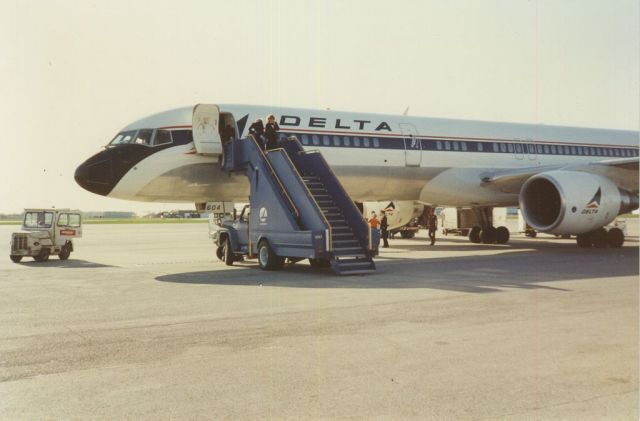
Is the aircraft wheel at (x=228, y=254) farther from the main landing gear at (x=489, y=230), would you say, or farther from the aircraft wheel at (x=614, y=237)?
the aircraft wheel at (x=614, y=237)

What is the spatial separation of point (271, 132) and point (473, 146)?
816 centimetres

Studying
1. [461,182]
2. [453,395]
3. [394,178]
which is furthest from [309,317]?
[461,182]

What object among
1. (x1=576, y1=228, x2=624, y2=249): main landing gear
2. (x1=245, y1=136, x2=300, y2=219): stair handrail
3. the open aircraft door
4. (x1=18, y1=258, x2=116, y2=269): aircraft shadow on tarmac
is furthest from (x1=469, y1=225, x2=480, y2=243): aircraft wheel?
(x1=18, y1=258, x2=116, y2=269): aircraft shadow on tarmac

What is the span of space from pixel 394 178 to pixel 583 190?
5.26 m

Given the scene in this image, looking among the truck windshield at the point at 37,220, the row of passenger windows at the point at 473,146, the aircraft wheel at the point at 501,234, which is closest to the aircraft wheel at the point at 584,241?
the row of passenger windows at the point at 473,146

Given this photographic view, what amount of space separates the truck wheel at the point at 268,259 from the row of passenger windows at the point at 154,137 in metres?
3.55

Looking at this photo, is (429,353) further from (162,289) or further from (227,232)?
(227,232)

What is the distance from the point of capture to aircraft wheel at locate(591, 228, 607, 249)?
2023 centimetres

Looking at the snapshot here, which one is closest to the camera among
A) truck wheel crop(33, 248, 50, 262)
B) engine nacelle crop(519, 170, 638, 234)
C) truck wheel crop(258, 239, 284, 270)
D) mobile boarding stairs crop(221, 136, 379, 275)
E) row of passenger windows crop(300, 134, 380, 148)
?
mobile boarding stairs crop(221, 136, 379, 275)

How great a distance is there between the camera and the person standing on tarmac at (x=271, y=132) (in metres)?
15.1

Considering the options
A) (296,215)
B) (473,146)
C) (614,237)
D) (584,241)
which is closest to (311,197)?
(296,215)

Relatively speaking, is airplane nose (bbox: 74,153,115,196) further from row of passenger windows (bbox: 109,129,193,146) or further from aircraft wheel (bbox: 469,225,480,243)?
aircraft wheel (bbox: 469,225,480,243)

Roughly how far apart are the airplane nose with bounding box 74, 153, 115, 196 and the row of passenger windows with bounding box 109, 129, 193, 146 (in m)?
0.86

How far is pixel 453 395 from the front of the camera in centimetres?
462
